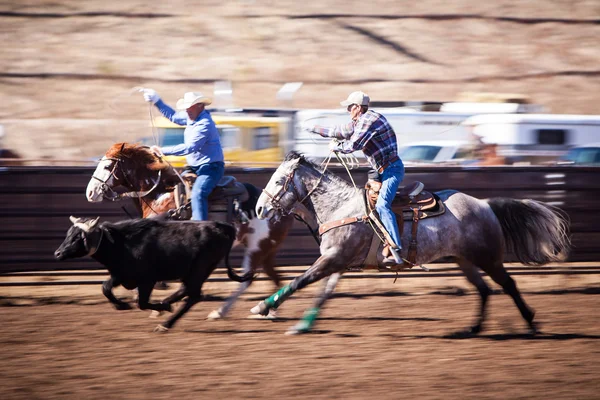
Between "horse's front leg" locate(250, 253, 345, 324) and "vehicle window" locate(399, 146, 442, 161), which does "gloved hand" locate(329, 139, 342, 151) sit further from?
"vehicle window" locate(399, 146, 442, 161)

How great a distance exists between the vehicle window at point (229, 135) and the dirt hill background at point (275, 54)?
7.16m

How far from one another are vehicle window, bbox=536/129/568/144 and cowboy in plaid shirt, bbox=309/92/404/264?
531 inches

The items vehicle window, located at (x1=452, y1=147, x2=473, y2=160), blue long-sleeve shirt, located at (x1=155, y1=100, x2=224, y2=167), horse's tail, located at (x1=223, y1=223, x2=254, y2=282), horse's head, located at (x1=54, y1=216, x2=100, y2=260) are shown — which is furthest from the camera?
vehicle window, located at (x1=452, y1=147, x2=473, y2=160)

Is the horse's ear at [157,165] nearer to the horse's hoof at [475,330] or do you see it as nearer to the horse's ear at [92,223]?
the horse's ear at [92,223]

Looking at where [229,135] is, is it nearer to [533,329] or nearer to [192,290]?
[192,290]

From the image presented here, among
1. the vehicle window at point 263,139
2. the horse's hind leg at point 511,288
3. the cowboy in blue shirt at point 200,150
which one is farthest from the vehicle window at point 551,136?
the cowboy in blue shirt at point 200,150

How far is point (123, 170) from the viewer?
8906 millimetres

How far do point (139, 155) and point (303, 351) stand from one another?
3085 mm

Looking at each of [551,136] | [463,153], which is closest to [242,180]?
[463,153]

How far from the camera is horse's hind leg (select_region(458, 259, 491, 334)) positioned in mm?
8039

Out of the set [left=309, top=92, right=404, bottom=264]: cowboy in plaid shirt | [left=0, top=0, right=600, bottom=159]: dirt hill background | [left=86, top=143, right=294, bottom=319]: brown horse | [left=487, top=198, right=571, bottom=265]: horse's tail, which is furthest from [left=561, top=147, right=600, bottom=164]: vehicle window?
[left=309, top=92, right=404, bottom=264]: cowboy in plaid shirt

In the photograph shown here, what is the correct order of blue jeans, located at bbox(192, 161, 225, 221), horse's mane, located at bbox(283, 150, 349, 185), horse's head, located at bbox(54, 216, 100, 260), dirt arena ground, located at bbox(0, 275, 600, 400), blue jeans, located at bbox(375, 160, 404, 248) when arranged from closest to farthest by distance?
1. dirt arena ground, located at bbox(0, 275, 600, 400)
2. blue jeans, located at bbox(375, 160, 404, 248)
3. horse's head, located at bbox(54, 216, 100, 260)
4. horse's mane, located at bbox(283, 150, 349, 185)
5. blue jeans, located at bbox(192, 161, 225, 221)

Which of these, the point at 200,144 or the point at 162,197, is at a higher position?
the point at 200,144

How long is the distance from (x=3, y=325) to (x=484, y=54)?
89.4 ft
